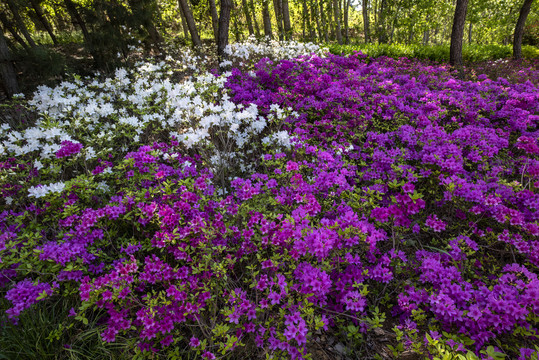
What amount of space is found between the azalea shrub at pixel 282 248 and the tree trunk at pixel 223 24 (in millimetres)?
4915

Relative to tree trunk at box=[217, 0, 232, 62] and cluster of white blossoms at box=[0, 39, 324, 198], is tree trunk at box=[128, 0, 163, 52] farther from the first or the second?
cluster of white blossoms at box=[0, 39, 324, 198]

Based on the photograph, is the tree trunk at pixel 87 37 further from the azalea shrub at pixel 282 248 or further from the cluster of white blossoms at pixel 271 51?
the azalea shrub at pixel 282 248

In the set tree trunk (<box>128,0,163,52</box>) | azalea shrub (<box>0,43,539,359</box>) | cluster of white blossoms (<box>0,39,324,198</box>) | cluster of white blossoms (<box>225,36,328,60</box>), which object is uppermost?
tree trunk (<box>128,0,163,52</box>)

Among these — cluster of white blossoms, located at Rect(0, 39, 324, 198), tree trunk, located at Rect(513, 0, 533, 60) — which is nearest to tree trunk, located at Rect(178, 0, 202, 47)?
cluster of white blossoms, located at Rect(0, 39, 324, 198)

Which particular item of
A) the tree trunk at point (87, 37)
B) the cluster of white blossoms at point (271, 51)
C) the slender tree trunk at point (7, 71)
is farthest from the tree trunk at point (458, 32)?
the slender tree trunk at point (7, 71)

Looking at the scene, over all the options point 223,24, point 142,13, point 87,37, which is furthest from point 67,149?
point 142,13

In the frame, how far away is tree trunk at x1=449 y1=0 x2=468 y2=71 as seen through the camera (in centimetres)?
837

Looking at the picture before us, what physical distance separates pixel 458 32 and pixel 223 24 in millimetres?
7953

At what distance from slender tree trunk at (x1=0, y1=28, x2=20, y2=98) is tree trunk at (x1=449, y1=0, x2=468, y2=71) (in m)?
12.9

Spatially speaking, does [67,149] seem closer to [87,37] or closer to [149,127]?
[149,127]

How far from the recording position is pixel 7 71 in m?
6.58

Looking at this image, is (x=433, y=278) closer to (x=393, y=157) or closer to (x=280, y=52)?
(x=393, y=157)

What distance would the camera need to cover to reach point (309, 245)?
82.2 inches

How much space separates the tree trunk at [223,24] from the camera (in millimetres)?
8086
